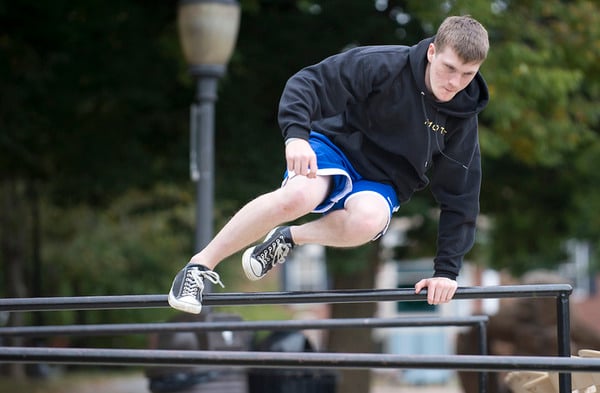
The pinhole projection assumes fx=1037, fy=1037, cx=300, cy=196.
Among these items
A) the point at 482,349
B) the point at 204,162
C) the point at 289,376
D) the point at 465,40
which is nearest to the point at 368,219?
the point at 465,40

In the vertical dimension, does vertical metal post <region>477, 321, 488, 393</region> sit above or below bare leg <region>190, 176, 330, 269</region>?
below

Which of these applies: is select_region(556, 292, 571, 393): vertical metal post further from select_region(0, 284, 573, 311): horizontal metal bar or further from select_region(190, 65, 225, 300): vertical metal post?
select_region(190, 65, 225, 300): vertical metal post

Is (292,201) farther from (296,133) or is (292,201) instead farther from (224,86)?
(224,86)

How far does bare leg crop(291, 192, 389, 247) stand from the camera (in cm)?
381

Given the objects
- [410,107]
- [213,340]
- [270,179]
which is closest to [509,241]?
[270,179]

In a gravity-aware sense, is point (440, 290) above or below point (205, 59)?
below

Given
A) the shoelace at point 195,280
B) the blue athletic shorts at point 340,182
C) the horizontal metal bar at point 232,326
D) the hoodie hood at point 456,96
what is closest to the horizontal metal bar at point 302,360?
the shoelace at point 195,280

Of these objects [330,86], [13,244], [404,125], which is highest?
→ [13,244]

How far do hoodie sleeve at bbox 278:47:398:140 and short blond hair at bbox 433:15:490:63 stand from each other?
284 millimetres

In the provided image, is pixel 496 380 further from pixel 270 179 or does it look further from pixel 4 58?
pixel 4 58

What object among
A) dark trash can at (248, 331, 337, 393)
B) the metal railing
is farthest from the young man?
dark trash can at (248, 331, 337, 393)

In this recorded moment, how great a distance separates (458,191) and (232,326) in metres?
1.31

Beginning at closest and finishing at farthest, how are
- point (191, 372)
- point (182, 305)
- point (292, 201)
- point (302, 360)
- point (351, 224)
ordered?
point (302, 360) < point (182, 305) < point (292, 201) < point (351, 224) < point (191, 372)

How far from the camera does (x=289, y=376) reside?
6.21 meters
